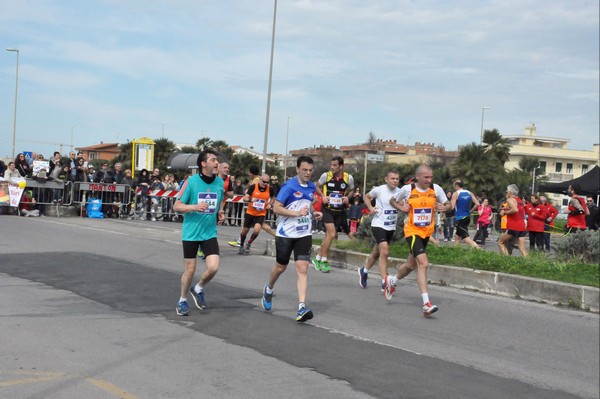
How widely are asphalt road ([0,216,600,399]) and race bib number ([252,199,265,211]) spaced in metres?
3.35

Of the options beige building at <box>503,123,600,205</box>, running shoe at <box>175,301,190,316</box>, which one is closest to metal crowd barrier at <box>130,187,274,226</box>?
running shoe at <box>175,301,190,316</box>

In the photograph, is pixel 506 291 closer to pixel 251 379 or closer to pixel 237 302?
pixel 237 302

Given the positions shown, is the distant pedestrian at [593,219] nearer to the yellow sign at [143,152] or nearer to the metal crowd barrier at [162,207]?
the metal crowd barrier at [162,207]

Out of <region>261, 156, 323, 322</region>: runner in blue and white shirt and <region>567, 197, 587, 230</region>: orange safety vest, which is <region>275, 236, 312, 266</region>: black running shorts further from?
<region>567, 197, 587, 230</region>: orange safety vest

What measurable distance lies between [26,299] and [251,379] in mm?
4295

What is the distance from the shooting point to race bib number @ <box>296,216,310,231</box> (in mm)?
9148

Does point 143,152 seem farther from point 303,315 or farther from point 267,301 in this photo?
point 303,315

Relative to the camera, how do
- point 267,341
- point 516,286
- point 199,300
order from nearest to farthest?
point 267,341
point 199,300
point 516,286

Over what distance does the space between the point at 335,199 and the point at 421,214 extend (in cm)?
326

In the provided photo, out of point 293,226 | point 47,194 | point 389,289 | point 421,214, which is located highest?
point 421,214

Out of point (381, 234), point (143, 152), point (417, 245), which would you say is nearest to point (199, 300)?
point (417, 245)

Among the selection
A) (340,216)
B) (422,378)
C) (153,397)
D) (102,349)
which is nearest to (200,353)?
(102,349)

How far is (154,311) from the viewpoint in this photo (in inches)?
344

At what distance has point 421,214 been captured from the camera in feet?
32.8
